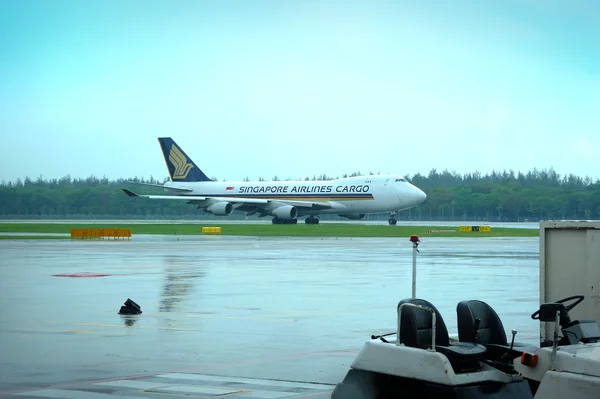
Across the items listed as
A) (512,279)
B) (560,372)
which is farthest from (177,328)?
(512,279)

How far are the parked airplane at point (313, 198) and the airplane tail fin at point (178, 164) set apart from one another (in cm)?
470

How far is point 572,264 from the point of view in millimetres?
12328

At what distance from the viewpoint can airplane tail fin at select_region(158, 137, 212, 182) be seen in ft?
350

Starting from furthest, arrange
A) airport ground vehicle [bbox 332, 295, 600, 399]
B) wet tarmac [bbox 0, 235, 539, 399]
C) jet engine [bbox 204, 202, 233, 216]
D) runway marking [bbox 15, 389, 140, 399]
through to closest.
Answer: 1. jet engine [bbox 204, 202, 233, 216]
2. wet tarmac [bbox 0, 235, 539, 399]
3. runway marking [bbox 15, 389, 140, 399]
4. airport ground vehicle [bbox 332, 295, 600, 399]

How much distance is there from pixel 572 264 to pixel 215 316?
768 centimetres

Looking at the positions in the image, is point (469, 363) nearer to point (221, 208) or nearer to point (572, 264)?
point (572, 264)

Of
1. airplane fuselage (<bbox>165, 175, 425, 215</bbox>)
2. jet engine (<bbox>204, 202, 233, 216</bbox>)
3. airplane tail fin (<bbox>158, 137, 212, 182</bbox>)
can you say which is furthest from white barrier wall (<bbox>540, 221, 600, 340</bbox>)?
airplane tail fin (<bbox>158, 137, 212, 182</bbox>)

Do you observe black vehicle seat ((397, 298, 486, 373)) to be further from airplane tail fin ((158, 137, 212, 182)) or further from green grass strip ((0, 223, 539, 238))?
airplane tail fin ((158, 137, 212, 182))

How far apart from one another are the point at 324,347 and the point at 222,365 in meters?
2.01

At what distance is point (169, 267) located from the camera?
103 feet

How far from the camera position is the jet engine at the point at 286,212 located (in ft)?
296

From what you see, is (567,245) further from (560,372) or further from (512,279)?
(512,279)

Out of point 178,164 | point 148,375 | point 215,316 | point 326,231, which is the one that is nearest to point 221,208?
point 178,164

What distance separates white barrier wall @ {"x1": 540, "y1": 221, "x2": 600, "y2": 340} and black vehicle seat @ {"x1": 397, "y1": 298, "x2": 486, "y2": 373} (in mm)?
3003
